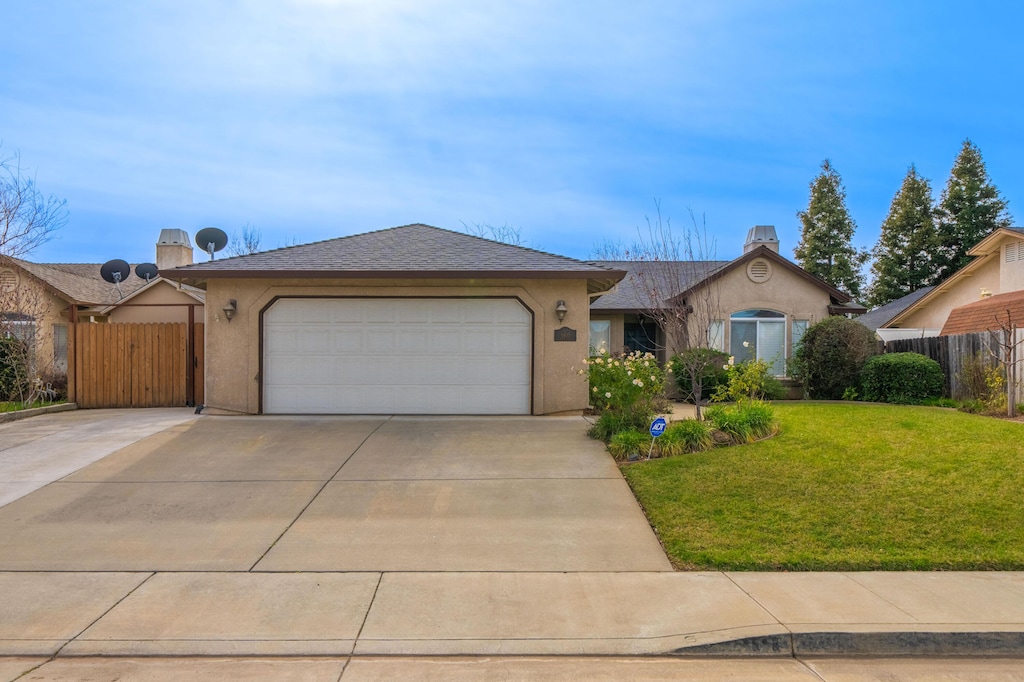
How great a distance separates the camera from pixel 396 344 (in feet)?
42.0

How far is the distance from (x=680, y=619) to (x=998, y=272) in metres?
21.9

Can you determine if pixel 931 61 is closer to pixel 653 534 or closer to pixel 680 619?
pixel 653 534

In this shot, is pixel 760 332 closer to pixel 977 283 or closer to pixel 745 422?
pixel 745 422

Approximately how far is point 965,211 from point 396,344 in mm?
34626

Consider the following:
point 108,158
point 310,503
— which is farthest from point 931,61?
point 108,158

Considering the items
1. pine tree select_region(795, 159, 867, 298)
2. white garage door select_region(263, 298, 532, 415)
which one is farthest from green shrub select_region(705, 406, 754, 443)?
pine tree select_region(795, 159, 867, 298)

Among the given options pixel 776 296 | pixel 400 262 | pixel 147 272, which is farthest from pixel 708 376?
pixel 147 272

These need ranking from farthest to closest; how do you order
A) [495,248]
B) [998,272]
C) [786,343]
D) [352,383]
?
[998,272] < [786,343] < [495,248] < [352,383]

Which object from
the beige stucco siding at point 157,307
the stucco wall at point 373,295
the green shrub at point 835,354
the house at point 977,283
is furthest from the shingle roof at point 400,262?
the house at point 977,283

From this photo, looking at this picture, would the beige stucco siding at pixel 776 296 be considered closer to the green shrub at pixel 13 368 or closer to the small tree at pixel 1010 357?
the small tree at pixel 1010 357

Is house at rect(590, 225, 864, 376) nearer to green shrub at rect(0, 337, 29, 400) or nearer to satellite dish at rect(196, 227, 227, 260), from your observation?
satellite dish at rect(196, 227, 227, 260)

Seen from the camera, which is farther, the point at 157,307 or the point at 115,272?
the point at 115,272

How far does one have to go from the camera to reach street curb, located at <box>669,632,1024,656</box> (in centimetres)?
435

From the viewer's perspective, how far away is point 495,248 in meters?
14.3
